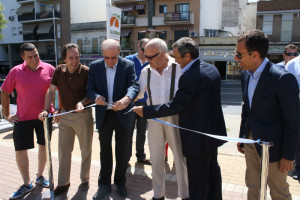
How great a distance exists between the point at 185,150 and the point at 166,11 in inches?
1294

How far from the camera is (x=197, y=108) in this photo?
8.92 ft

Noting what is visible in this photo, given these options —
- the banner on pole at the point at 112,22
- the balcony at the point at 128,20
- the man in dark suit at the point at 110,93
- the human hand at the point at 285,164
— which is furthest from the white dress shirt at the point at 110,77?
the balcony at the point at 128,20

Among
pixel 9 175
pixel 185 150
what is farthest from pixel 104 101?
pixel 9 175

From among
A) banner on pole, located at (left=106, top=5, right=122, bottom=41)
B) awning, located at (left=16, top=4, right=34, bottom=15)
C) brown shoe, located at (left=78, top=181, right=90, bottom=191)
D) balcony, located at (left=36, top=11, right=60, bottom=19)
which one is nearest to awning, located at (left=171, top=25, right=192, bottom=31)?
balcony, located at (left=36, top=11, right=60, bottom=19)

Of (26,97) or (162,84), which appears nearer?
(162,84)

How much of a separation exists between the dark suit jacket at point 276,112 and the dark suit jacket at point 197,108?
0.39m

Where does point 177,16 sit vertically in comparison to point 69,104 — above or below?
above

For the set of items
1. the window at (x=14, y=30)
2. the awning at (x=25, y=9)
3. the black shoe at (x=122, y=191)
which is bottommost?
the black shoe at (x=122, y=191)

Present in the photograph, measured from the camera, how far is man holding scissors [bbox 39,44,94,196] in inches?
145

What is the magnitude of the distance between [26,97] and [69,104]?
25.3 inches

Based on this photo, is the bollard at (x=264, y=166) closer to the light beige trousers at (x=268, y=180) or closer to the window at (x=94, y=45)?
the light beige trousers at (x=268, y=180)

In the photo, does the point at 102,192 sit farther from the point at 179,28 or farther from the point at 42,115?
the point at 179,28

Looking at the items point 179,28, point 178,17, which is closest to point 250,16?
point 179,28

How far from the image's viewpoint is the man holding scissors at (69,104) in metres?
3.67
